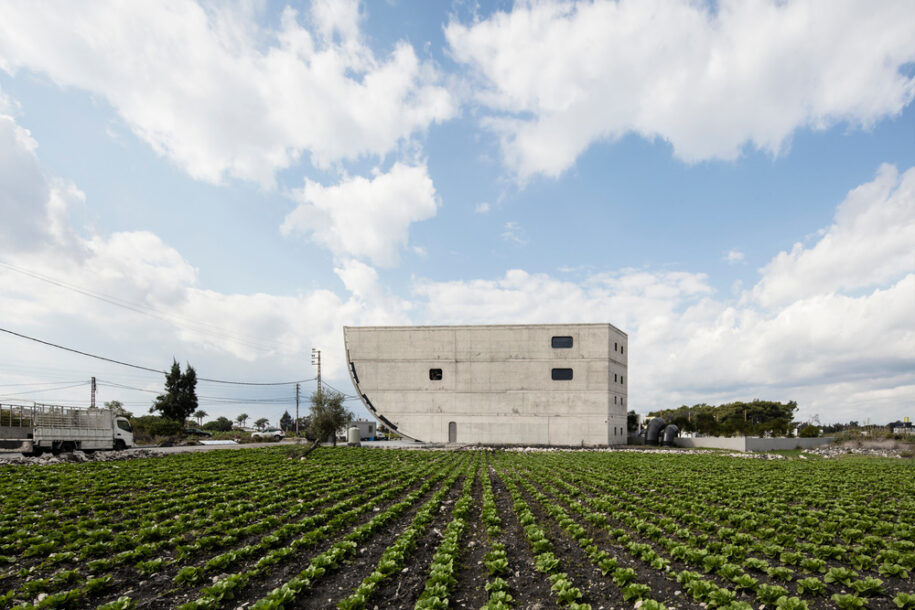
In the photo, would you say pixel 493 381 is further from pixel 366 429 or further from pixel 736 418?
pixel 736 418

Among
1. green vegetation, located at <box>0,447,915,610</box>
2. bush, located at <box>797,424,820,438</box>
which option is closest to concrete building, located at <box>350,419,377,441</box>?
green vegetation, located at <box>0,447,915,610</box>

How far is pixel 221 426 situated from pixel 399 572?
130m

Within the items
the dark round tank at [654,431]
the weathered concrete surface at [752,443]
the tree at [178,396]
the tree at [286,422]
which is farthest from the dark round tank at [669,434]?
the tree at [286,422]

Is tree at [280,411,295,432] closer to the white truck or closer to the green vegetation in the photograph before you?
the white truck

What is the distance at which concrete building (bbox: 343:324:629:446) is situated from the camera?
55.9 m

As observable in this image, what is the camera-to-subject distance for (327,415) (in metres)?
54.2

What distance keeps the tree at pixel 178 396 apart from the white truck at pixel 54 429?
4706 cm

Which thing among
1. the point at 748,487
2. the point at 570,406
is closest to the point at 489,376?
the point at 570,406

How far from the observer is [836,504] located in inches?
660

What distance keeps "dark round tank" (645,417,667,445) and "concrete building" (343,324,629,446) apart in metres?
5.83

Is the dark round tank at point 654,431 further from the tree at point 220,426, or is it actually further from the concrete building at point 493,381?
the tree at point 220,426

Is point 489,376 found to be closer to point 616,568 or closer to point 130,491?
point 130,491

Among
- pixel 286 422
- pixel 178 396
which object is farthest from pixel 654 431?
pixel 286 422

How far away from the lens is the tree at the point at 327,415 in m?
54.1
